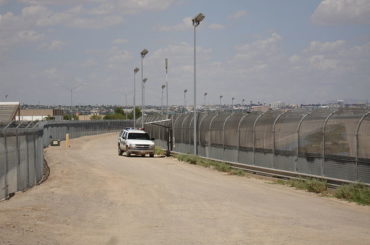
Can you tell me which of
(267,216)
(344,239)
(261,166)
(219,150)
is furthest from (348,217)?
(219,150)

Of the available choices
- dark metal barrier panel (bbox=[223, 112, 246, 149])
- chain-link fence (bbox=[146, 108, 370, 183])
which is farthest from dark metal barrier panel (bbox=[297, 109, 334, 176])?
dark metal barrier panel (bbox=[223, 112, 246, 149])

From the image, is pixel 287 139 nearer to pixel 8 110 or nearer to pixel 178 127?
pixel 178 127

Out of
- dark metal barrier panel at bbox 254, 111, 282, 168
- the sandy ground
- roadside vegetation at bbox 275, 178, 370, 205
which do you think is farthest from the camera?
dark metal barrier panel at bbox 254, 111, 282, 168

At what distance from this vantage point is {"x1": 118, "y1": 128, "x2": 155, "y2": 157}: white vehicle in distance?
134 ft

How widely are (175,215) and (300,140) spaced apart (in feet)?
34.6

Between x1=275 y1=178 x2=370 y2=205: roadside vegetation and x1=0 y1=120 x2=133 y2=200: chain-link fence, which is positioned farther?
x1=275 y1=178 x2=370 y2=205: roadside vegetation

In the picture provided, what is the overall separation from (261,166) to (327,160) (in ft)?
19.5

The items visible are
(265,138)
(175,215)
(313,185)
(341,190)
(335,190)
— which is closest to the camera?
(175,215)

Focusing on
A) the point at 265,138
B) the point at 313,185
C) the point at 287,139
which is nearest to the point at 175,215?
the point at 313,185

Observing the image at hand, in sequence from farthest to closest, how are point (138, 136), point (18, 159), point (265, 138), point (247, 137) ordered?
point (138, 136) < point (247, 137) < point (265, 138) < point (18, 159)

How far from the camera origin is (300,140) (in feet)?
75.9

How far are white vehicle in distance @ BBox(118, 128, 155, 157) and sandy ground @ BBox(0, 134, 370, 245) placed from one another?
18.0m

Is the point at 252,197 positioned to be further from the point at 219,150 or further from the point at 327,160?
the point at 219,150

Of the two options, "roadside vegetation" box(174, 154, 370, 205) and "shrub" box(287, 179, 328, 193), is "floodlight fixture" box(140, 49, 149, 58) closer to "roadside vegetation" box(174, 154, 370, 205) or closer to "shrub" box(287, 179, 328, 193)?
"roadside vegetation" box(174, 154, 370, 205)
